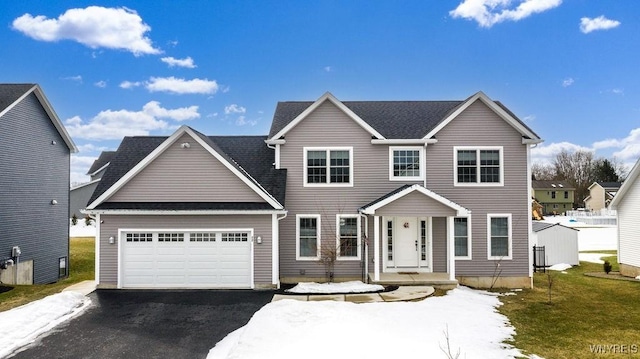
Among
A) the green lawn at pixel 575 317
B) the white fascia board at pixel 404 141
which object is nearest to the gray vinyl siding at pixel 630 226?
the green lawn at pixel 575 317

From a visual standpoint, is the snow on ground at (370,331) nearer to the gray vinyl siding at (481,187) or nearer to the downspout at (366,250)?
the downspout at (366,250)

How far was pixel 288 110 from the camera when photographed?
1727cm

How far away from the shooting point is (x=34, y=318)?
987 centimetres

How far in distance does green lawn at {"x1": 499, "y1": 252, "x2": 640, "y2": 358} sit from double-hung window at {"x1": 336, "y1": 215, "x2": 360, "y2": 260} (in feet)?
17.1

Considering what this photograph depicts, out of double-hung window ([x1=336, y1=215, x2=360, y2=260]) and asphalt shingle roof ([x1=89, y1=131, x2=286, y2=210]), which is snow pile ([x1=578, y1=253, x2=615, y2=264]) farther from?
asphalt shingle roof ([x1=89, y1=131, x2=286, y2=210])

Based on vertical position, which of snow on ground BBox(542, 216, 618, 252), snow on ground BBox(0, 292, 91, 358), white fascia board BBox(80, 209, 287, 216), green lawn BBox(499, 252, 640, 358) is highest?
white fascia board BBox(80, 209, 287, 216)

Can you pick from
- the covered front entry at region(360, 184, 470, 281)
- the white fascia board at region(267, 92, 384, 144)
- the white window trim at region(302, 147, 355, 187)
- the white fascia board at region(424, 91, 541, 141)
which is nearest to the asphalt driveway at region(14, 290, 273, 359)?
the white window trim at region(302, 147, 355, 187)

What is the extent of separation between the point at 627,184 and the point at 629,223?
1.79 metres

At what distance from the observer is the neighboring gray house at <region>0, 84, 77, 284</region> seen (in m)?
16.7

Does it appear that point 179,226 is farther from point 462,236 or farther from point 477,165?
point 477,165

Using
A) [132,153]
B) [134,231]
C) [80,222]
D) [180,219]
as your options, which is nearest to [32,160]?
[132,153]

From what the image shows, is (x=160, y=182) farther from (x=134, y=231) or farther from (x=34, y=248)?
(x=34, y=248)

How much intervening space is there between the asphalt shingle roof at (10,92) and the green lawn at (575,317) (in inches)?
811

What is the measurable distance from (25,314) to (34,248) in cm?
1024
